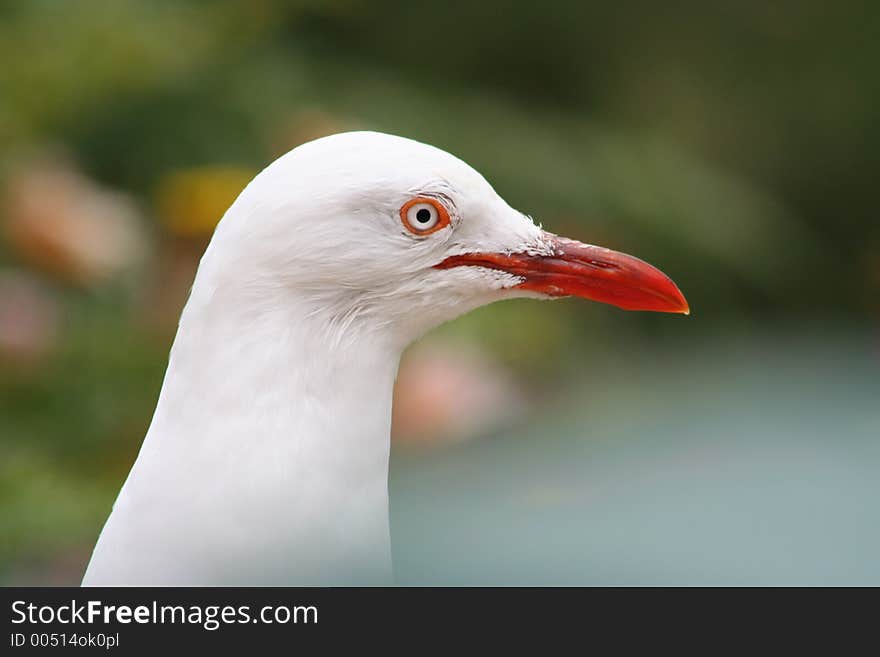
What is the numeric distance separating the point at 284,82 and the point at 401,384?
2.05 m

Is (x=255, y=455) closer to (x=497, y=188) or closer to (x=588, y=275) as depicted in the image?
(x=588, y=275)

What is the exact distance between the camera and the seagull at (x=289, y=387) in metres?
2.49

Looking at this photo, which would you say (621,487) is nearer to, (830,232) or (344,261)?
(344,261)

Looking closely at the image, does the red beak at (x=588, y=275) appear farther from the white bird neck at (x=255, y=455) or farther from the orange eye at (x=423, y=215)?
the white bird neck at (x=255, y=455)

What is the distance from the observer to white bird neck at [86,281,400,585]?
248cm

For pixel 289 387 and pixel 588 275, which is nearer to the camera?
pixel 289 387

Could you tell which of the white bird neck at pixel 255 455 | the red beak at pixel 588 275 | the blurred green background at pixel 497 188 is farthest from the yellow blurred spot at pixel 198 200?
the white bird neck at pixel 255 455

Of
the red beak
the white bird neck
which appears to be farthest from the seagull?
the red beak

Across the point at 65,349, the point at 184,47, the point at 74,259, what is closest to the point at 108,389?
the point at 65,349

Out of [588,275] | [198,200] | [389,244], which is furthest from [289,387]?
[198,200]

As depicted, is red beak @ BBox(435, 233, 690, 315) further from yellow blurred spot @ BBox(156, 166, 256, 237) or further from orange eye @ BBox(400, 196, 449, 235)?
yellow blurred spot @ BBox(156, 166, 256, 237)

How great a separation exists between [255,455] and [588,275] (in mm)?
801

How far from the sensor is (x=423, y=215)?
262 cm

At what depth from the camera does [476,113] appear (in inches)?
318
